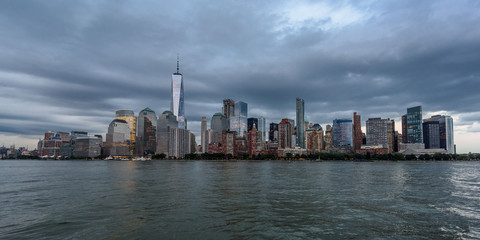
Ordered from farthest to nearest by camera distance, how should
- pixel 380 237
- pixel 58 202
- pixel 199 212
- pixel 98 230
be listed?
pixel 58 202 → pixel 199 212 → pixel 98 230 → pixel 380 237

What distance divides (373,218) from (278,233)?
1306 centimetres

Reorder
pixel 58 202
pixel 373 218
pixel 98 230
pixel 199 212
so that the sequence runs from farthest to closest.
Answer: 1. pixel 58 202
2. pixel 199 212
3. pixel 373 218
4. pixel 98 230

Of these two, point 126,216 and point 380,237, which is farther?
point 126,216

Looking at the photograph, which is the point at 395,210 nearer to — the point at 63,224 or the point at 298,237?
the point at 298,237

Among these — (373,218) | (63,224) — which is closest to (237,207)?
(373,218)

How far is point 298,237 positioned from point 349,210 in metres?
14.6

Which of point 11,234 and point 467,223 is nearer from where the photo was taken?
point 11,234

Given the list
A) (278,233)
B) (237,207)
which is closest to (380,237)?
(278,233)

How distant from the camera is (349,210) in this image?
118 feet

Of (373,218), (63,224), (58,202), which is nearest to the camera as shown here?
(63,224)

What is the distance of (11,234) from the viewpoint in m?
25.7

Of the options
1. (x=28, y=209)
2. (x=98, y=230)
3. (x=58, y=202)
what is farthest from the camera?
(x=58, y=202)

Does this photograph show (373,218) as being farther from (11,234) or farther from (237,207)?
(11,234)

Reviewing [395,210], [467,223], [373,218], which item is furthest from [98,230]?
[467,223]
